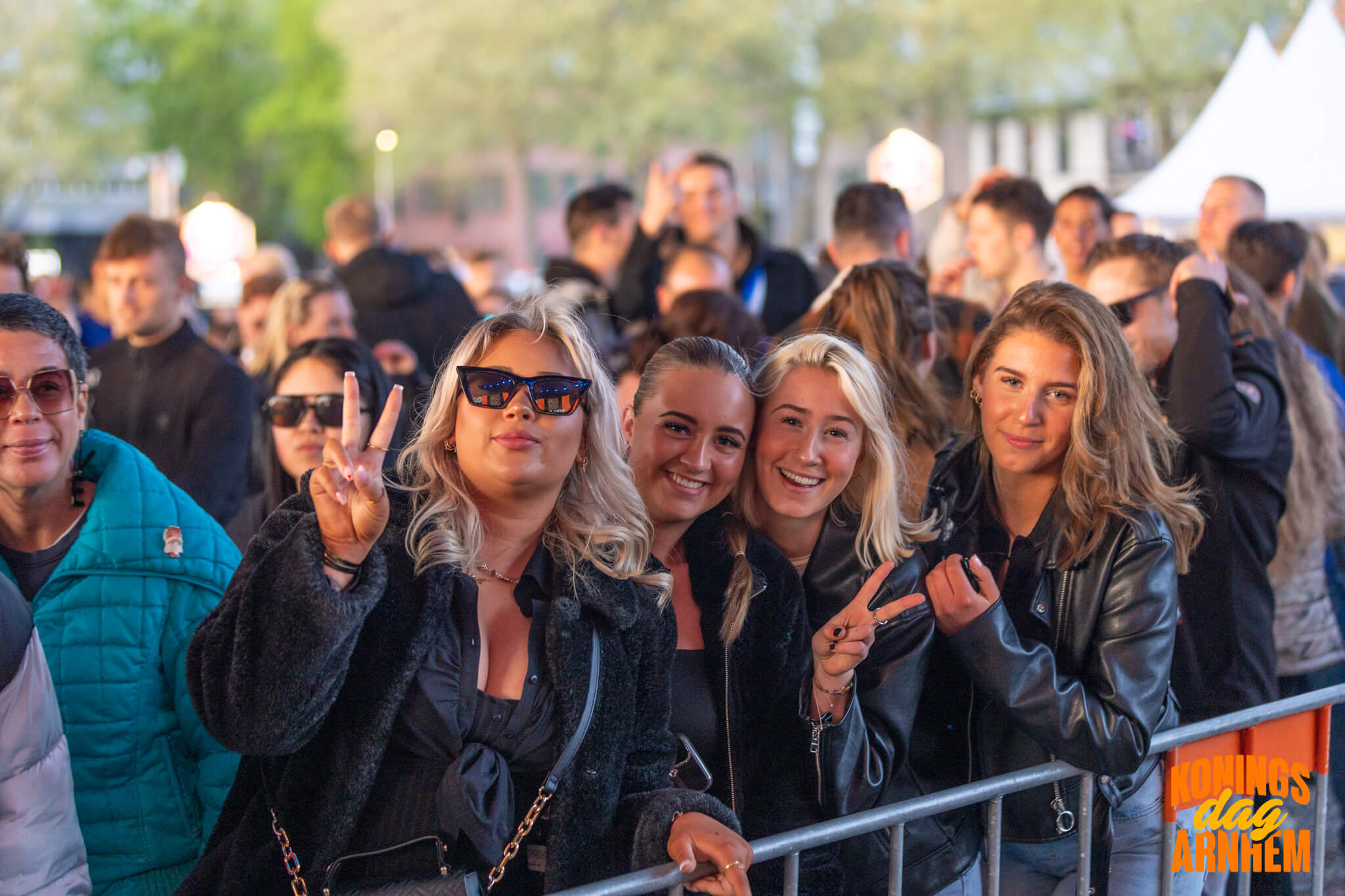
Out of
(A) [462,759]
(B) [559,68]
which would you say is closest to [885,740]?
(A) [462,759]

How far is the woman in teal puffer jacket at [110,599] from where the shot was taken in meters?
2.82

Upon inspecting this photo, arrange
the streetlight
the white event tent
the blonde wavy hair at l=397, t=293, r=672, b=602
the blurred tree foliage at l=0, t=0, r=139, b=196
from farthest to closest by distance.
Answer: the streetlight
the blurred tree foliage at l=0, t=0, r=139, b=196
the white event tent
the blonde wavy hair at l=397, t=293, r=672, b=602

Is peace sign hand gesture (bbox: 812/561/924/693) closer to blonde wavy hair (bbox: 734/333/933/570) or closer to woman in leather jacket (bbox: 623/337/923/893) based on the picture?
woman in leather jacket (bbox: 623/337/923/893)

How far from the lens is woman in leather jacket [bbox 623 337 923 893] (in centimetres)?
284

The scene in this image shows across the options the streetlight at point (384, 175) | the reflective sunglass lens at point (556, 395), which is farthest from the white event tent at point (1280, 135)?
the streetlight at point (384, 175)

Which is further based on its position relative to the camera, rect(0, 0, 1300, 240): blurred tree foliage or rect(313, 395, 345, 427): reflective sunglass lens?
rect(0, 0, 1300, 240): blurred tree foliage

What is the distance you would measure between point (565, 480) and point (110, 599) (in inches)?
41.9

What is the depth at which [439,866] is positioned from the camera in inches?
92.9

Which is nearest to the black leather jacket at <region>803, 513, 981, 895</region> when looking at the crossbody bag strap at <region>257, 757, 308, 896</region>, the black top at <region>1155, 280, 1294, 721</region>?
the crossbody bag strap at <region>257, 757, 308, 896</region>

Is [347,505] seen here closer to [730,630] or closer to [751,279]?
[730,630]

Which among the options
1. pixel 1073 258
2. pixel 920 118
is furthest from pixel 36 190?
pixel 1073 258

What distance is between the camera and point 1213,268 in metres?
4.25

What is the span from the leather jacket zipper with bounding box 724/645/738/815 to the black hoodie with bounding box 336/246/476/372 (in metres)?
5.01

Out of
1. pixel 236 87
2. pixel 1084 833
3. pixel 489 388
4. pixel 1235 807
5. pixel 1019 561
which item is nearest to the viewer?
pixel 489 388
